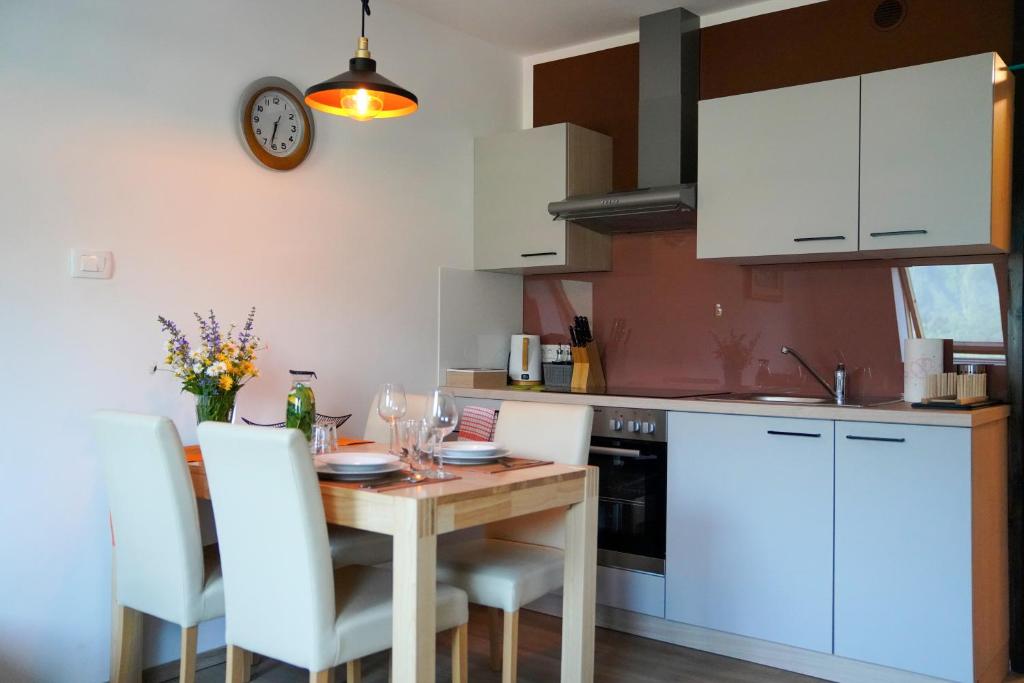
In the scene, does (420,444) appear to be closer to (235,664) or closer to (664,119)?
(235,664)

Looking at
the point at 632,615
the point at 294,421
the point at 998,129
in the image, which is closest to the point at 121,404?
the point at 294,421

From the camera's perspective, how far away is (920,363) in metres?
3.08

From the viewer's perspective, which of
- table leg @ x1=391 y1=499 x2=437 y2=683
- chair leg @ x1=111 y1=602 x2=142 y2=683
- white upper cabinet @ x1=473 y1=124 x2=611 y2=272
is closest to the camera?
table leg @ x1=391 y1=499 x2=437 y2=683

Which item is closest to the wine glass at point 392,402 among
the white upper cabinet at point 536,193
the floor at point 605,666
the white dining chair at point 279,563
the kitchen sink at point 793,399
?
the white dining chair at point 279,563

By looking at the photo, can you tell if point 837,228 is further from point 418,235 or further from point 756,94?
point 418,235

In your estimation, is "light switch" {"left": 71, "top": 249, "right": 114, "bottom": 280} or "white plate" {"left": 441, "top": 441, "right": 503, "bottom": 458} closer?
"white plate" {"left": 441, "top": 441, "right": 503, "bottom": 458}

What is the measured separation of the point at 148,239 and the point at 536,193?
173 cm

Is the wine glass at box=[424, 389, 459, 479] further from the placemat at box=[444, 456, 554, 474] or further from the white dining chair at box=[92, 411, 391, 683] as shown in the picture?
the white dining chair at box=[92, 411, 391, 683]

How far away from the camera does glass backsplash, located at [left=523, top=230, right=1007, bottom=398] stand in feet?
11.3

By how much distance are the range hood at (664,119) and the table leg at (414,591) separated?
201 centimetres

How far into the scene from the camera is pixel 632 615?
11.5 ft

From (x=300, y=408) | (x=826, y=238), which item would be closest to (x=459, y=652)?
(x=300, y=408)

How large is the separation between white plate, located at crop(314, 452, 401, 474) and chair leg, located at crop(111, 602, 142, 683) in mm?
766

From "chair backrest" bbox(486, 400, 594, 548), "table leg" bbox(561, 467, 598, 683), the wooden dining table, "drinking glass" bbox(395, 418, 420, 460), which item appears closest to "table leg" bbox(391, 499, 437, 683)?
the wooden dining table
